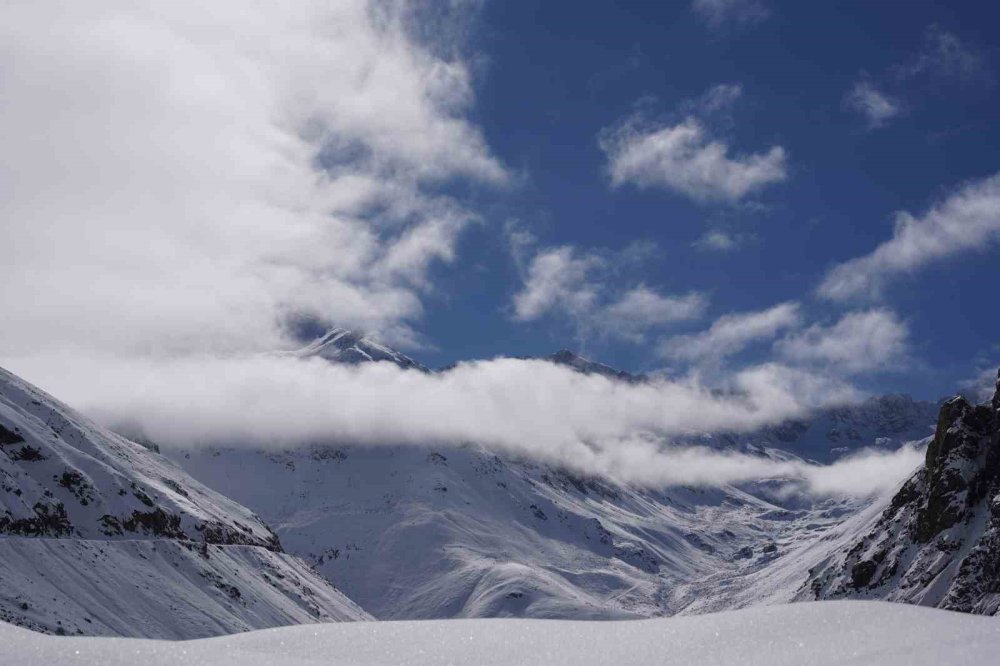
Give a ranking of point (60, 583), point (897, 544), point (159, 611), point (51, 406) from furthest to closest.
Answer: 1. point (51, 406)
2. point (897, 544)
3. point (159, 611)
4. point (60, 583)

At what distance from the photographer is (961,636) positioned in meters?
8.48

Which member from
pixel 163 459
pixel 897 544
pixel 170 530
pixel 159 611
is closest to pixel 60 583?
pixel 159 611

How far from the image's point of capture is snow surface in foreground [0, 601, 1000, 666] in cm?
813

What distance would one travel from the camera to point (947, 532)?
357ft

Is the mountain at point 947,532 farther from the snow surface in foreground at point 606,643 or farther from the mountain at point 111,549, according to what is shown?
the snow surface in foreground at point 606,643

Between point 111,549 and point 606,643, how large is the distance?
110960 millimetres

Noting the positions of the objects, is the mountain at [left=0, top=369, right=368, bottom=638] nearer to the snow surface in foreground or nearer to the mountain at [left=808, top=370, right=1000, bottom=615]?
the snow surface in foreground

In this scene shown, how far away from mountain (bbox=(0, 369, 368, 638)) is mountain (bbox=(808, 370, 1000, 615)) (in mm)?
87483

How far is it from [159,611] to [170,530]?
83.9 feet

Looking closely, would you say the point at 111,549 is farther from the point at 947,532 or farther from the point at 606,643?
the point at 947,532

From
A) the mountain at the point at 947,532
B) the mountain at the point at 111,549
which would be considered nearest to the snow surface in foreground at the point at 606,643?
the mountain at the point at 111,549

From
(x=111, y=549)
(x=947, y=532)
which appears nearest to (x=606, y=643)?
(x=111, y=549)

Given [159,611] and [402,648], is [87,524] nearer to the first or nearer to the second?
[159,611]

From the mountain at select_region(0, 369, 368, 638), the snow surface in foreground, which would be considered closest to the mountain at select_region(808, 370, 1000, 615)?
the mountain at select_region(0, 369, 368, 638)
